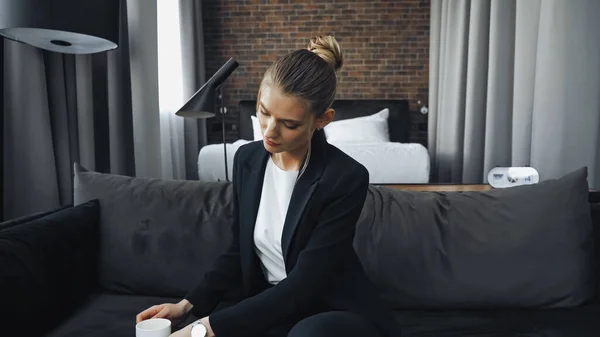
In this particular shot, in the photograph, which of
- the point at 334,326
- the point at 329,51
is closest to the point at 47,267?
the point at 334,326

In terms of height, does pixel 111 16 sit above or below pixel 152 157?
above

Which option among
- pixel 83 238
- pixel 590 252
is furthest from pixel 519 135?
pixel 83 238

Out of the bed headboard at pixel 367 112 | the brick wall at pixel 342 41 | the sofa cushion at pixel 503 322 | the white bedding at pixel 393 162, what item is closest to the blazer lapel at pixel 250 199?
the sofa cushion at pixel 503 322

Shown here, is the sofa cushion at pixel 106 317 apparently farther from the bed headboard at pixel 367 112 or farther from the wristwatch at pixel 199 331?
the bed headboard at pixel 367 112

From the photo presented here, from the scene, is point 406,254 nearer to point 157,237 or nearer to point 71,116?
point 157,237

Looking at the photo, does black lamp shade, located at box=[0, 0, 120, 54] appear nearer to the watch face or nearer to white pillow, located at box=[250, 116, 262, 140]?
the watch face

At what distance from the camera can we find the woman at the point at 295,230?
40.2 inches

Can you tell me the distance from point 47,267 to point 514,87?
112 inches

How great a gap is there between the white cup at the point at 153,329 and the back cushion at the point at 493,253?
Answer: 0.68 m

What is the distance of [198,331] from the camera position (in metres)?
0.96

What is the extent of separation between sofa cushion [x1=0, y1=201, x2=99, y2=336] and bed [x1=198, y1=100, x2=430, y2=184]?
242 cm

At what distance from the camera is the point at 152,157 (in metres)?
3.46

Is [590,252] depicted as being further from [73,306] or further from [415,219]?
[73,306]

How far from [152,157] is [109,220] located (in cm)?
199
